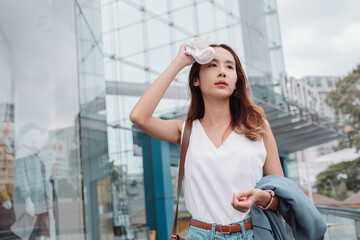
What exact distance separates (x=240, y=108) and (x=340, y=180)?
104 ft

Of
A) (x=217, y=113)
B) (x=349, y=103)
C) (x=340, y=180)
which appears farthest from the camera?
(x=340, y=180)

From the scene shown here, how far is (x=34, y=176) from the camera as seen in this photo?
3947 millimetres

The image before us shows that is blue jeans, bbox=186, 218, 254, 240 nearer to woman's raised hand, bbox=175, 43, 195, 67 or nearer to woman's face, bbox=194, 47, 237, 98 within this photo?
woman's face, bbox=194, 47, 237, 98

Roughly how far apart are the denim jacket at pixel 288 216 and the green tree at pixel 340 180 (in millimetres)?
29692

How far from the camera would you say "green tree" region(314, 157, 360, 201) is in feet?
96.0

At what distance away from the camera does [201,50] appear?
163 centimetres

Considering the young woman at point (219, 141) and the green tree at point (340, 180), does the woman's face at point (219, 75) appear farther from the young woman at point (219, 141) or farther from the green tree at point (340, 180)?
the green tree at point (340, 180)

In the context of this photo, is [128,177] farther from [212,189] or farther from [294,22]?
[294,22]

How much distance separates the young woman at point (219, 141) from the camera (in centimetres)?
151

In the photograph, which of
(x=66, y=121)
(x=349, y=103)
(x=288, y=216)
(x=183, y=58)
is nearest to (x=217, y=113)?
(x=183, y=58)

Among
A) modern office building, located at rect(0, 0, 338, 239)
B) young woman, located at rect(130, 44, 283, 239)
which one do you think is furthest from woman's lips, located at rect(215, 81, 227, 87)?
modern office building, located at rect(0, 0, 338, 239)

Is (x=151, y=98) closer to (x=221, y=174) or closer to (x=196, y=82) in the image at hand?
(x=196, y=82)

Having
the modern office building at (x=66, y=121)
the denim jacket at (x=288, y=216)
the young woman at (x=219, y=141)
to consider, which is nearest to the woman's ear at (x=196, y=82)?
the young woman at (x=219, y=141)

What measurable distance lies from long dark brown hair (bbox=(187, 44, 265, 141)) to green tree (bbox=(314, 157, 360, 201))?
29519 mm
